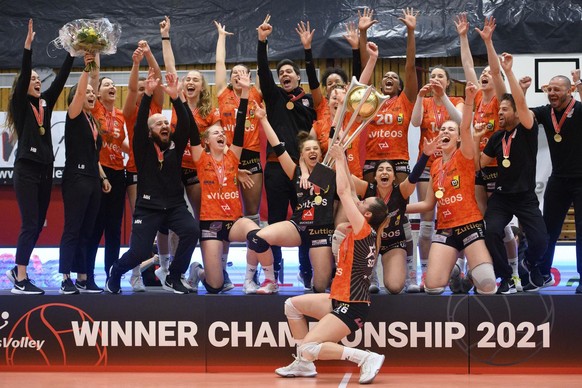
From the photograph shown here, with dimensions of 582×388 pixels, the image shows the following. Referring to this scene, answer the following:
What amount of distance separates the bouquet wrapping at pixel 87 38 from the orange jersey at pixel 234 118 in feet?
3.82

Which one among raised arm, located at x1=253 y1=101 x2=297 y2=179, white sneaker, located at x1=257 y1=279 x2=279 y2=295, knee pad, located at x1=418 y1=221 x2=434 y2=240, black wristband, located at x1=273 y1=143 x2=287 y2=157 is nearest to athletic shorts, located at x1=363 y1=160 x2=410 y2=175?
knee pad, located at x1=418 y1=221 x2=434 y2=240

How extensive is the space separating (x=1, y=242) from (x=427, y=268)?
7.21 metres

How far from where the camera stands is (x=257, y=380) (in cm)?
612

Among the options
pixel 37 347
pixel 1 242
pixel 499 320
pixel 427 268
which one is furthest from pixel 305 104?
pixel 1 242

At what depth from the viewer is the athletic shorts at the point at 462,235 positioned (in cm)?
648

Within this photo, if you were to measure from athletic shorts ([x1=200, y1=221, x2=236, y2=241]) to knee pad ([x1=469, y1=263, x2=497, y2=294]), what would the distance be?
207 cm

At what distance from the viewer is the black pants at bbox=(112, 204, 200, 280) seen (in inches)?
261

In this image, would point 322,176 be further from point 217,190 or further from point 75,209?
point 75,209

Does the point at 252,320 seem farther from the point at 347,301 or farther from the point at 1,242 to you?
the point at 1,242

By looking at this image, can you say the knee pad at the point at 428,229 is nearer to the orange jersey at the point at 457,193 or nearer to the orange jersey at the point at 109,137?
the orange jersey at the point at 457,193

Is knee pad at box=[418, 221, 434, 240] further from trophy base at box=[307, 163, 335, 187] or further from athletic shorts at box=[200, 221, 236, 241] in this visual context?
athletic shorts at box=[200, 221, 236, 241]

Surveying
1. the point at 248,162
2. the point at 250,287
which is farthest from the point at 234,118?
the point at 250,287

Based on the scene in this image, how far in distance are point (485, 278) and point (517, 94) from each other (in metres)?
1.50

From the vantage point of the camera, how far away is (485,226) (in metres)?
6.56
